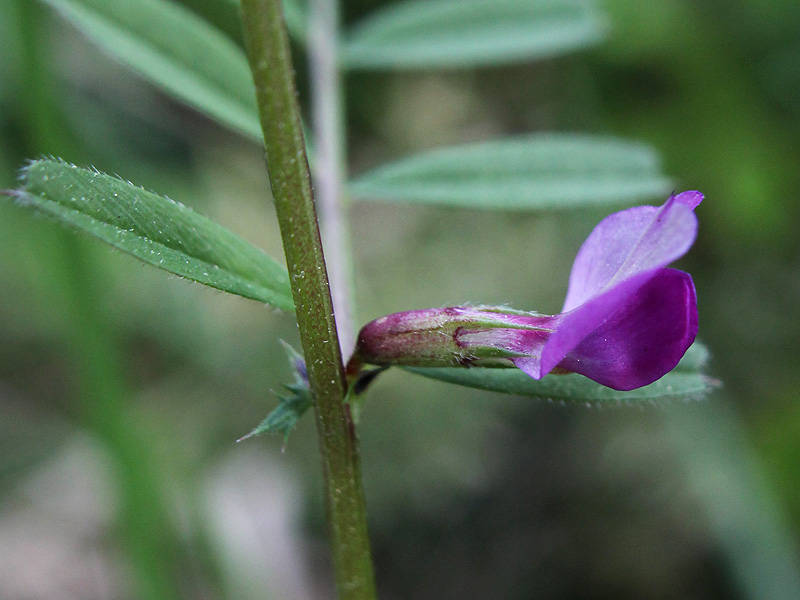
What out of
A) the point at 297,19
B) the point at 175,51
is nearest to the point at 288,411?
the point at 175,51

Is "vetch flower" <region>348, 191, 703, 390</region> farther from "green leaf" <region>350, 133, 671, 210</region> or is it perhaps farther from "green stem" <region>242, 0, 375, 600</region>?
"green leaf" <region>350, 133, 671, 210</region>

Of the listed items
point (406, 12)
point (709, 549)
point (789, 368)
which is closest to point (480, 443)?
point (709, 549)

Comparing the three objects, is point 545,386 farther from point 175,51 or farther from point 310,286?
point 175,51

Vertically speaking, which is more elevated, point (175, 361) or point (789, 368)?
point (175, 361)

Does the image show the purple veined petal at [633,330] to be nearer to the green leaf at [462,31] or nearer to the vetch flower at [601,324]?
the vetch flower at [601,324]

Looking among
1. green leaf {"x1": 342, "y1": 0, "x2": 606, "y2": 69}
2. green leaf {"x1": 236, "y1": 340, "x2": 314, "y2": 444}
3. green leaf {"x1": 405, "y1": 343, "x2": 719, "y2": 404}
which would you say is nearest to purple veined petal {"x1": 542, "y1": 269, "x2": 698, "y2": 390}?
green leaf {"x1": 405, "y1": 343, "x2": 719, "y2": 404}

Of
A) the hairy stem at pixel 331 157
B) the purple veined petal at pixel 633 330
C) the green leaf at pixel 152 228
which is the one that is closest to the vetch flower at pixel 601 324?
the purple veined petal at pixel 633 330

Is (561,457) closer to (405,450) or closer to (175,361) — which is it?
(405,450)
